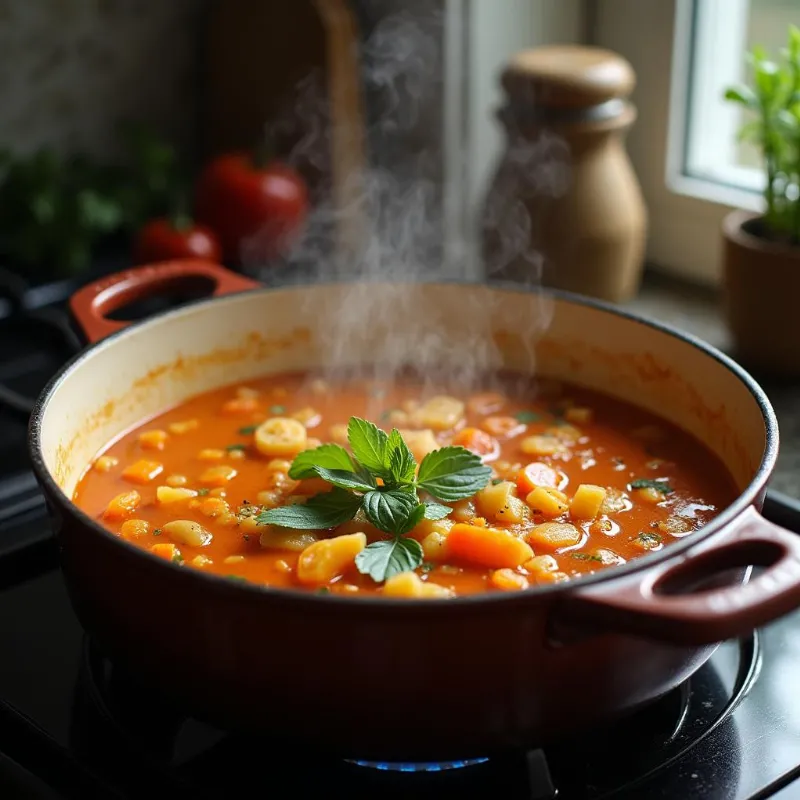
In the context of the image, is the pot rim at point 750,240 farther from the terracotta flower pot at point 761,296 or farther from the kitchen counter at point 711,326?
the kitchen counter at point 711,326

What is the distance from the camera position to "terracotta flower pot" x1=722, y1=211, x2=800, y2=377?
1694mm

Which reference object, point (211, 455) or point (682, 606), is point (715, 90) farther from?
point (682, 606)

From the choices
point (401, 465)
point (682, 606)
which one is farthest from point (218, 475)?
point (682, 606)

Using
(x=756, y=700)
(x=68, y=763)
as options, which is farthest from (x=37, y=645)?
(x=756, y=700)

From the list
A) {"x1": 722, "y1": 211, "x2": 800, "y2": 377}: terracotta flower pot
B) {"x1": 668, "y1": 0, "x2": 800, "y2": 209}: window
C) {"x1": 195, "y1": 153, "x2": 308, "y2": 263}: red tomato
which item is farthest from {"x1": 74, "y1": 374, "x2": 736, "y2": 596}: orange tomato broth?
{"x1": 668, "y1": 0, "x2": 800, "y2": 209}: window

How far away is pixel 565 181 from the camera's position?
76.7 inches

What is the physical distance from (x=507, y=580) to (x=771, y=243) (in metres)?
0.93

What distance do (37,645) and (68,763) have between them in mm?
216

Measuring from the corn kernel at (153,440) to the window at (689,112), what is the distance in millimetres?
1179

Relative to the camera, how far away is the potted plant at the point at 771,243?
168 centimetres

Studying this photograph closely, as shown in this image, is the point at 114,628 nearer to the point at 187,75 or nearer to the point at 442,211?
the point at 442,211

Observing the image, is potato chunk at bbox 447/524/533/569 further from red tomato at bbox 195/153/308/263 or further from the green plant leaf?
red tomato at bbox 195/153/308/263

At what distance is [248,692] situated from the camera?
0.87 metres

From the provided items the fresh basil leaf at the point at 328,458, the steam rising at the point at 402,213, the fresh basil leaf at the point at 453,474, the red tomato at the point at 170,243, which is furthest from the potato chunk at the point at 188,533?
the red tomato at the point at 170,243
